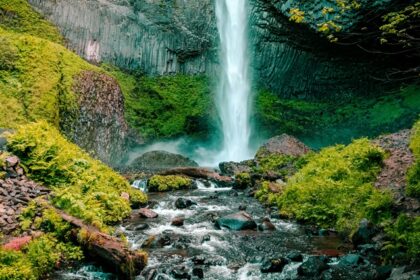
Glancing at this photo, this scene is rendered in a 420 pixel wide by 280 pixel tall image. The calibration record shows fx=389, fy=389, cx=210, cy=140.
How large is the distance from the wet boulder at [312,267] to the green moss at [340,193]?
248 cm

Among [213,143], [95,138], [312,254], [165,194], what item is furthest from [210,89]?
[312,254]

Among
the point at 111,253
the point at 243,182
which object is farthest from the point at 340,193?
the point at 111,253

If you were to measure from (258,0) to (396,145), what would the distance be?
70.8ft

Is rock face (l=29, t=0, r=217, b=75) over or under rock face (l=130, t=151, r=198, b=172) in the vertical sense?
over

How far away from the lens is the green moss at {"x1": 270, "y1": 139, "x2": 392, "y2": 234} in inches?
354

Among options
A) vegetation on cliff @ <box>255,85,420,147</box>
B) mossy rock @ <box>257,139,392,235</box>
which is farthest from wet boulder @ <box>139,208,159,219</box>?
vegetation on cliff @ <box>255,85,420,147</box>

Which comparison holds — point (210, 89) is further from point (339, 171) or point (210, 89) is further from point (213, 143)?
point (339, 171)

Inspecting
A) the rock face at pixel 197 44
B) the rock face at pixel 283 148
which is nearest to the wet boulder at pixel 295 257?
the rock face at pixel 283 148

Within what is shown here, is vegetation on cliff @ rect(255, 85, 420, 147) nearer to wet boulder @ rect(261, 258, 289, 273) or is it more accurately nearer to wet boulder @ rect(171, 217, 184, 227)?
wet boulder @ rect(171, 217, 184, 227)

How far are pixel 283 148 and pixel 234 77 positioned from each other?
1122cm

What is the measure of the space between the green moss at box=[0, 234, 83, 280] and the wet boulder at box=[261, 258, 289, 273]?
3.13 m

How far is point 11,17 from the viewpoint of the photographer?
90.8 feet

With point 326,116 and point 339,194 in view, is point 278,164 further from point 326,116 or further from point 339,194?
point 326,116

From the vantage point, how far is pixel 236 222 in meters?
9.40
